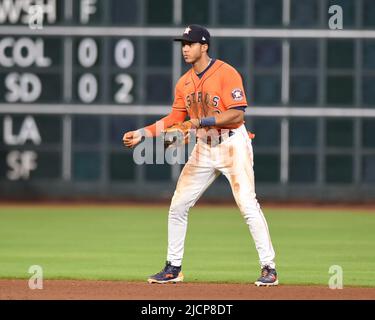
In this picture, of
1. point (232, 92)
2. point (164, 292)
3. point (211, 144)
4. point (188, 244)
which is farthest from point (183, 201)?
point (188, 244)

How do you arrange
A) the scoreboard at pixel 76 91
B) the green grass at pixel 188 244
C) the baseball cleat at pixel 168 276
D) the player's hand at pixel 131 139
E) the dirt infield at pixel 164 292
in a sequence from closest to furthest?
the dirt infield at pixel 164 292 → the player's hand at pixel 131 139 → the baseball cleat at pixel 168 276 → the green grass at pixel 188 244 → the scoreboard at pixel 76 91

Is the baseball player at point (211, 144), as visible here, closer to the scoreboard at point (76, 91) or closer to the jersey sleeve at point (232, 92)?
the jersey sleeve at point (232, 92)

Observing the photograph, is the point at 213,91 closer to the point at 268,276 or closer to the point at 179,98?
the point at 179,98

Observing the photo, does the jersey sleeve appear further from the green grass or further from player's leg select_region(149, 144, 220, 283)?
the green grass

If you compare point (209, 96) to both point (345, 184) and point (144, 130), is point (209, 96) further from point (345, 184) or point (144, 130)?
point (345, 184)

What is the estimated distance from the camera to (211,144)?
8.64 metres

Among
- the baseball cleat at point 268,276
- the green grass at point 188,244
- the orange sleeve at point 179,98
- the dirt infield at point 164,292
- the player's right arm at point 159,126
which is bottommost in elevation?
the green grass at point 188,244

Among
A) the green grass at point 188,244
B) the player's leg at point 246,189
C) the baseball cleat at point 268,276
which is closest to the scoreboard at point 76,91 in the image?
the green grass at point 188,244

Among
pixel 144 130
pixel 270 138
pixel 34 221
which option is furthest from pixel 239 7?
pixel 144 130

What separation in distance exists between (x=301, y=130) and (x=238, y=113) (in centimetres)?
943

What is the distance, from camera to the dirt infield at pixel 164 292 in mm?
7895

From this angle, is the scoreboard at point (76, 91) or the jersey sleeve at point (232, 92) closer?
the jersey sleeve at point (232, 92)

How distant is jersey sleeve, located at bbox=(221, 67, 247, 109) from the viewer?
334 inches

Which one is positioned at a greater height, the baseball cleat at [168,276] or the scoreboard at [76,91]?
the scoreboard at [76,91]
